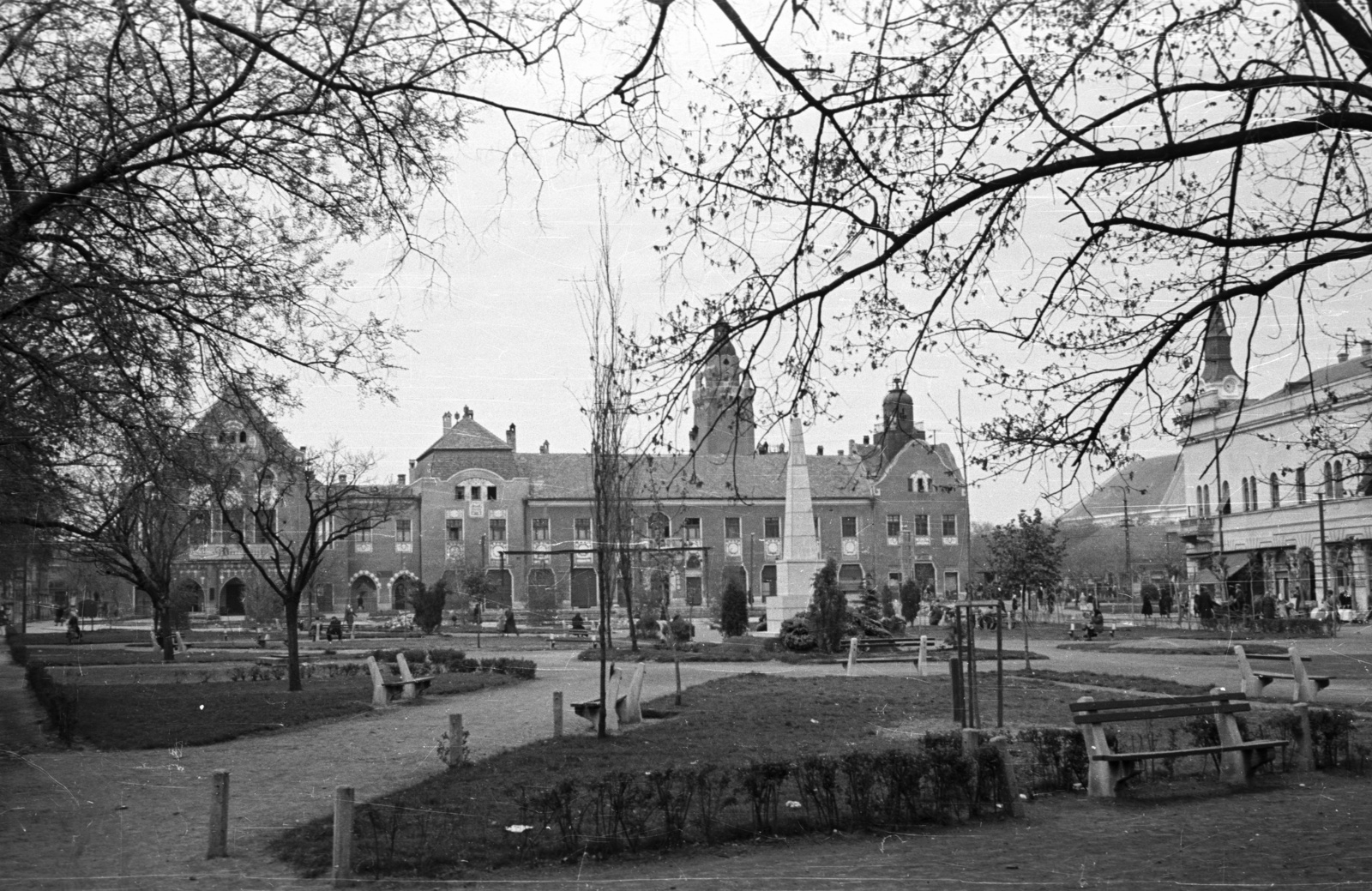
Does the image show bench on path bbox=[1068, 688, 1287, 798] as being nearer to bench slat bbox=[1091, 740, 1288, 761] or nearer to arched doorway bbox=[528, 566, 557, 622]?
bench slat bbox=[1091, 740, 1288, 761]

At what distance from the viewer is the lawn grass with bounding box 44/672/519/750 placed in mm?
15359

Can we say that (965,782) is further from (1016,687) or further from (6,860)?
(1016,687)

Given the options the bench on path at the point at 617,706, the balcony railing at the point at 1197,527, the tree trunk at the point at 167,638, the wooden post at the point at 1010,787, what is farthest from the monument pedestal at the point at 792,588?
the wooden post at the point at 1010,787

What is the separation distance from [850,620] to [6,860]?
2713 cm

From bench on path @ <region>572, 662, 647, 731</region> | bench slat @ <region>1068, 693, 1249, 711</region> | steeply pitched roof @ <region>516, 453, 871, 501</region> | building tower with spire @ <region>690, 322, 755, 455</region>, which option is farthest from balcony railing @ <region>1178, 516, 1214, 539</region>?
building tower with spire @ <region>690, 322, 755, 455</region>

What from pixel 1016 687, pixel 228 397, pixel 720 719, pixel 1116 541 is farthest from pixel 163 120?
pixel 1116 541

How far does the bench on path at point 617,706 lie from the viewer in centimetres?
1434

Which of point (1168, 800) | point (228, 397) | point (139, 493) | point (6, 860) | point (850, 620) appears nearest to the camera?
point (6, 860)

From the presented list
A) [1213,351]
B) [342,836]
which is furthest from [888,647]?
[342,836]

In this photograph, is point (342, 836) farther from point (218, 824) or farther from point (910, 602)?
point (910, 602)

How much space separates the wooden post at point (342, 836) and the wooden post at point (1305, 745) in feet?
26.0

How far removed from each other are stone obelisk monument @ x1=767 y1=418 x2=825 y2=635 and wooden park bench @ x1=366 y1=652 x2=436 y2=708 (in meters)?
20.5

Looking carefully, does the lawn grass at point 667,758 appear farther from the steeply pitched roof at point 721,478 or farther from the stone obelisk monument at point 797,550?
the steeply pitched roof at point 721,478

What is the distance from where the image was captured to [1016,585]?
44219 millimetres
